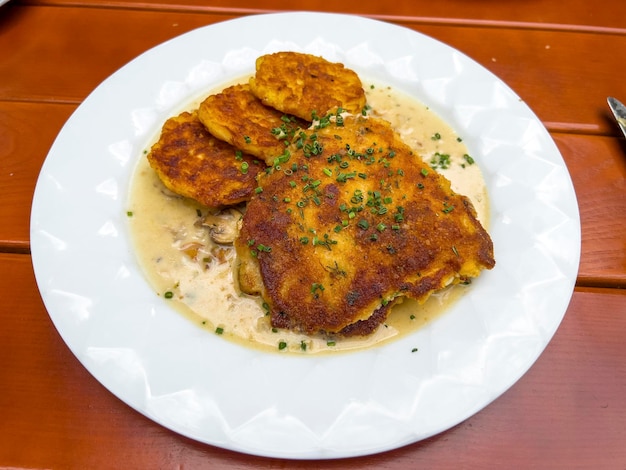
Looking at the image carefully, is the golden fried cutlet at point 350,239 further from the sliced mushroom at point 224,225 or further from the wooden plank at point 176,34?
the wooden plank at point 176,34

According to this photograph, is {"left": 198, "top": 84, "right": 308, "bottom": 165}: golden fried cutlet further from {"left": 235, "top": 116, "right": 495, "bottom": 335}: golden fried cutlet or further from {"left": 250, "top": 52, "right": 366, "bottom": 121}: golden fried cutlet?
{"left": 235, "top": 116, "right": 495, "bottom": 335}: golden fried cutlet

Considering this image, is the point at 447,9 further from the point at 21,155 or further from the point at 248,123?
Result: the point at 21,155

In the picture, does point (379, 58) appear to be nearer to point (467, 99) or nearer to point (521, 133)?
point (467, 99)

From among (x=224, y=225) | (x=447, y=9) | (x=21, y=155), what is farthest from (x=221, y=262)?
(x=447, y=9)

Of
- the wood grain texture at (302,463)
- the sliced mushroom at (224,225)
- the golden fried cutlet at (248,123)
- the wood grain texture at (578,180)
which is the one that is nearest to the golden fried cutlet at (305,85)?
the golden fried cutlet at (248,123)

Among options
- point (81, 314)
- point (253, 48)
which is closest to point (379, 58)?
point (253, 48)
